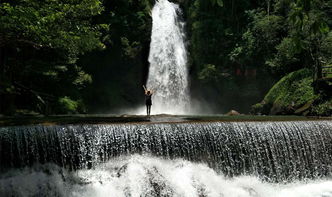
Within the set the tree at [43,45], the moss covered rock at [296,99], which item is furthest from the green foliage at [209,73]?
the tree at [43,45]

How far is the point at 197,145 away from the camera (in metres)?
10.5

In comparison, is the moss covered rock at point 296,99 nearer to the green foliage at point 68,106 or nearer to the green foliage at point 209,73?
the green foliage at point 209,73

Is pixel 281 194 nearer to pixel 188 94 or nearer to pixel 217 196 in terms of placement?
pixel 217 196

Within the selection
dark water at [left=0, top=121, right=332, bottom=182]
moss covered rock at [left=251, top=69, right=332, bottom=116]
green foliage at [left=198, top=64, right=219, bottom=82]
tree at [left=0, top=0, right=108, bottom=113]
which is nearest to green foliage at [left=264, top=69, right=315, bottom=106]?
moss covered rock at [left=251, top=69, right=332, bottom=116]

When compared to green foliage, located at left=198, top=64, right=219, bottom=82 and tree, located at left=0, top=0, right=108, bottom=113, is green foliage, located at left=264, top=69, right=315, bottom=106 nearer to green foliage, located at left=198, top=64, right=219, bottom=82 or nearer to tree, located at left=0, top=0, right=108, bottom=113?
green foliage, located at left=198, top=64, right=219, bottom=82

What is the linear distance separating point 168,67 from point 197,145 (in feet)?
53.5

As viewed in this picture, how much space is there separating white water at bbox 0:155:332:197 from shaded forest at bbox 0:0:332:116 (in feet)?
23.2

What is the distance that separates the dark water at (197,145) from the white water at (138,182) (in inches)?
11.0

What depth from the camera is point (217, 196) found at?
29.8ft

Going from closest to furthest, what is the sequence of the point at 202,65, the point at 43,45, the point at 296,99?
the point at 43,45 → the point at 296,99 → the point at 202,65

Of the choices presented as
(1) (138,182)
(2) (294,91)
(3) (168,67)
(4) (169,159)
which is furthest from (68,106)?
(2) (294,91)

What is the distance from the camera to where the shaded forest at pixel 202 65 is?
17219 mm

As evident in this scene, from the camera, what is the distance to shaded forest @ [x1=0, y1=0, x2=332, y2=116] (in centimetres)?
1722

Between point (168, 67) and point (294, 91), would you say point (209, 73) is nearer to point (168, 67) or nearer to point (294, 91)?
point (168, 67)
